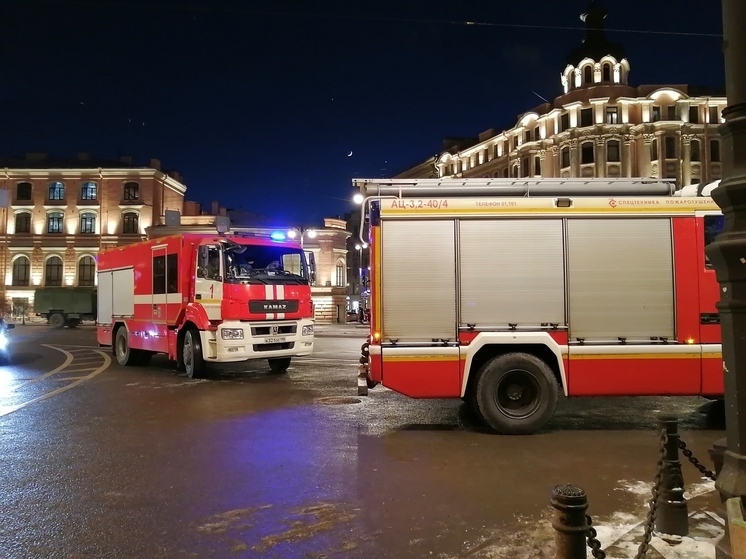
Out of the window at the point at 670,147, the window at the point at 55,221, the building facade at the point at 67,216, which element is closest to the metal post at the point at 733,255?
the building facade at the point at 67,216

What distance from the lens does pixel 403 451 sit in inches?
262

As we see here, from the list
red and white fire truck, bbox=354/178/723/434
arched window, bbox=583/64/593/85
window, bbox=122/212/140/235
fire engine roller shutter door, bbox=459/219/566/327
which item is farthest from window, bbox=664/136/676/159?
fire engine roller shutter door, bbox=459/219/566/327

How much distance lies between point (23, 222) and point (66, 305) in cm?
2597

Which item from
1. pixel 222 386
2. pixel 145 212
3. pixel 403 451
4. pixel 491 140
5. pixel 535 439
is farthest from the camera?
pixel 491 140

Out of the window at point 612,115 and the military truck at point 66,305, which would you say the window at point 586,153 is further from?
the military truck at point 66,305

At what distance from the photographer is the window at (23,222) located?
6031 cm

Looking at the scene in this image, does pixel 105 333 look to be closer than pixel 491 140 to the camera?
Yes

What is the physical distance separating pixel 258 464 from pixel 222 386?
5.92m

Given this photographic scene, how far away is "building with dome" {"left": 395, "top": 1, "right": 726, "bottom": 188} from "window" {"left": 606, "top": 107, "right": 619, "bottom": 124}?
0.10 meters

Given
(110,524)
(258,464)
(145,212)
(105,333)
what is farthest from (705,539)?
(145,212)

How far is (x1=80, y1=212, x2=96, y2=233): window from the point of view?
60500 mm

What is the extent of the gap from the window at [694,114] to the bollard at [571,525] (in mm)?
66753

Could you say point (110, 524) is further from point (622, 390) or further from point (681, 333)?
point (681, 333)

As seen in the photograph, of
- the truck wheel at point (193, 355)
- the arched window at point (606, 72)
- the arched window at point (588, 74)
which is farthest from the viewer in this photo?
the arched window at point (588, 74)
